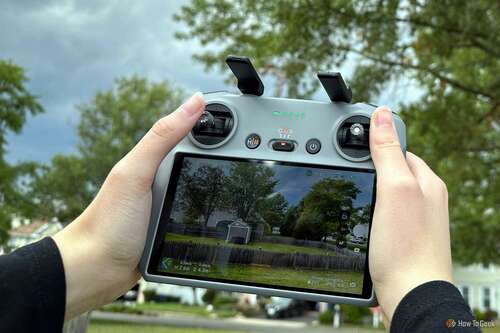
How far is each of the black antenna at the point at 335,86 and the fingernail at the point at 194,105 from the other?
0.40m

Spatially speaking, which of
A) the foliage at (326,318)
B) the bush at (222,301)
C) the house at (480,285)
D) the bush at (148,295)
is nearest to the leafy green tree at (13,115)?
the foliage at (326,318)

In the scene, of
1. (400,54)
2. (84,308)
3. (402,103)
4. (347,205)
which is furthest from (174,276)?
(402,103)

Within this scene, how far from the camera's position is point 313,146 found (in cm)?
184

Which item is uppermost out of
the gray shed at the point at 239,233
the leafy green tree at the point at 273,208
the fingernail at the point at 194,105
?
the fingernail at the point at 194,105

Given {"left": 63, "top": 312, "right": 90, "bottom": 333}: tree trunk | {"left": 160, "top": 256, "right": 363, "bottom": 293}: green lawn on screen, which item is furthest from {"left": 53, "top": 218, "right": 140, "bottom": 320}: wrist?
{"left": 63, "top": 312, "right": 90, "bottom": 333}: tree trunk

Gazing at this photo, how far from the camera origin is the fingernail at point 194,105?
5.82 feet

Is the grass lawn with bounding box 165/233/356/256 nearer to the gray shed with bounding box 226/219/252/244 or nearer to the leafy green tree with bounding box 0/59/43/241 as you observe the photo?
the gray shed with bounding box 226/219/252/244

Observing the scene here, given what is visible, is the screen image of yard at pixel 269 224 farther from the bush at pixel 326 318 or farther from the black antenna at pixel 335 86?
the bush at pixel 326 318

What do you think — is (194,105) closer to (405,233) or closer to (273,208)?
(273,208)

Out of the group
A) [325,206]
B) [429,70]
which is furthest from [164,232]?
[429,70]

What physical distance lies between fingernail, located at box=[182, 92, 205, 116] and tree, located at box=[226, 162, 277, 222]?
25 cm

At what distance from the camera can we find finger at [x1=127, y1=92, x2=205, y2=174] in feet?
5.57

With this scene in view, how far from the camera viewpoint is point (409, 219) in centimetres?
143

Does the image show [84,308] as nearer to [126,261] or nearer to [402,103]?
[126,261]
